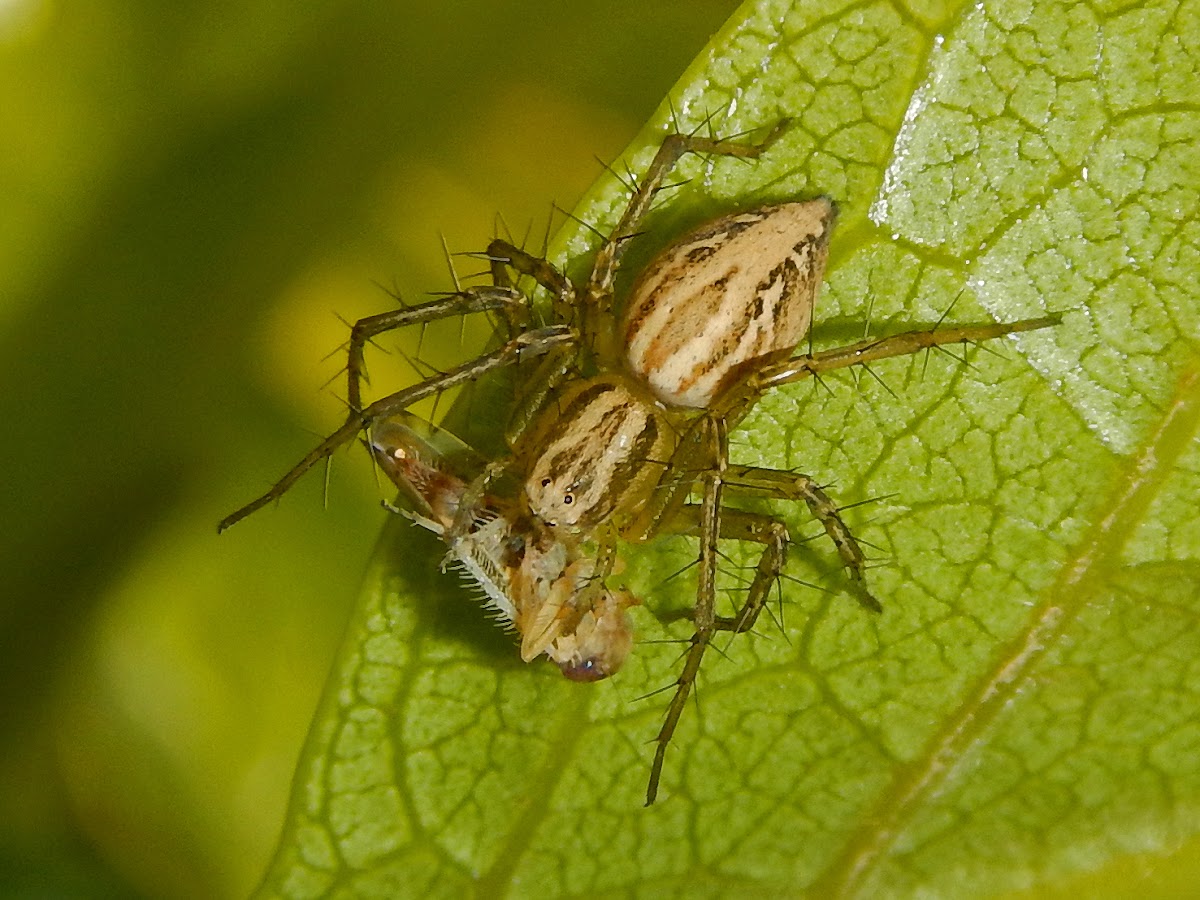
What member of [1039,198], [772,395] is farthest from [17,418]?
[1039,198]

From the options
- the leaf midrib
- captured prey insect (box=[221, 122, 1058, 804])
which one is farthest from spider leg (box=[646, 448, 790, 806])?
the leaf midrib

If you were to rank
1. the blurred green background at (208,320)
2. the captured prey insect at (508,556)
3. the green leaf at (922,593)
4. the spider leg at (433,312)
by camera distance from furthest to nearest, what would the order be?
the blurred green background at (208,320)
the spider leg at (433,312)
the captured prey insect at (508,556)
the green leaf at (922,593)

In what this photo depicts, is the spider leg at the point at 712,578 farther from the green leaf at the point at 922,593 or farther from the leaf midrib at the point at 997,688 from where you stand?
the leaf midrib at the point at 997,688

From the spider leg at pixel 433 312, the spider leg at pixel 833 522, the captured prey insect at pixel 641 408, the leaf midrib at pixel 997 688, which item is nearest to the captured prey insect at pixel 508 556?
the captured prey insect at pixel 641 408

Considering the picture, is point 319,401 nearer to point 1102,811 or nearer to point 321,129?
point 321,129

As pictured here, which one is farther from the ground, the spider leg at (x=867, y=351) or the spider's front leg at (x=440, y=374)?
the spider leg at (x=867, y=351)

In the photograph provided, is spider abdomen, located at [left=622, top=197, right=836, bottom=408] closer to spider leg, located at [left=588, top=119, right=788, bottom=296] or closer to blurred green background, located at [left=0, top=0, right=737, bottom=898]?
spider leg, located at [left=588, top=119, right=788, bottom=296]
